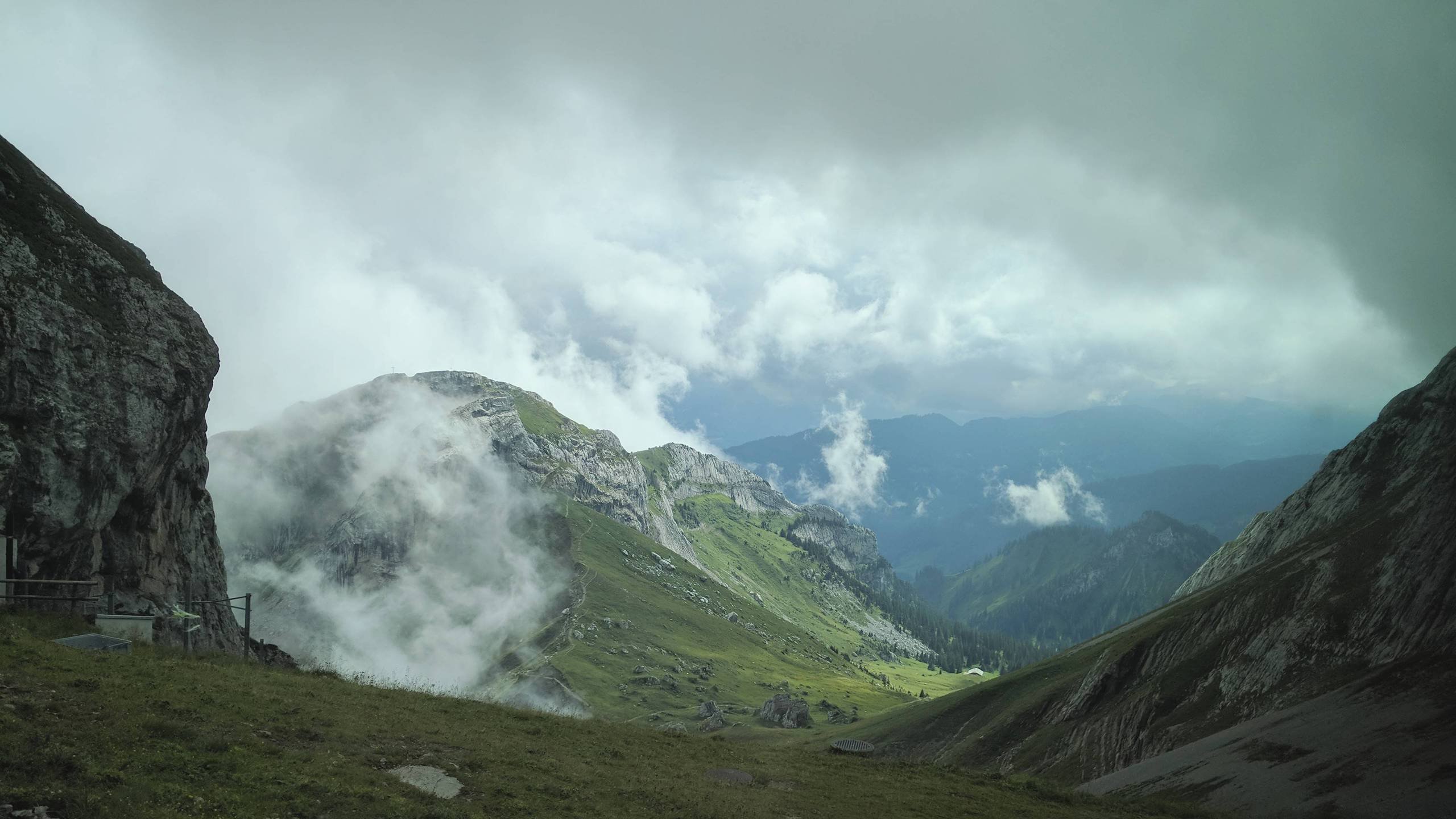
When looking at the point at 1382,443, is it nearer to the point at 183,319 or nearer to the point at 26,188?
the point at 183,319

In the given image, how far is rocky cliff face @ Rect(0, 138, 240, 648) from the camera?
43.7m

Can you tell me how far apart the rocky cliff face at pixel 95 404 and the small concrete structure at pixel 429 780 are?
107 feet

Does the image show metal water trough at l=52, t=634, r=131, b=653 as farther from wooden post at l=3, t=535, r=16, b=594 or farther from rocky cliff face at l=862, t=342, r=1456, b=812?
rocky cliff face at l=862, t=342, r=1456, b=812

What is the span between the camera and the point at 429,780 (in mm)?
23812

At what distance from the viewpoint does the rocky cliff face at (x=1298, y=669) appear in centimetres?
5300

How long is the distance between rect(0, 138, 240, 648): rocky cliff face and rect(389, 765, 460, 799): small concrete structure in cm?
3265

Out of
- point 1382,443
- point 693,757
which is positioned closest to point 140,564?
point 693,757

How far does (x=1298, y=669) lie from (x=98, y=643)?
294 feet

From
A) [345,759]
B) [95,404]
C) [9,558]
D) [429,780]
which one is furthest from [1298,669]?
[95,404]

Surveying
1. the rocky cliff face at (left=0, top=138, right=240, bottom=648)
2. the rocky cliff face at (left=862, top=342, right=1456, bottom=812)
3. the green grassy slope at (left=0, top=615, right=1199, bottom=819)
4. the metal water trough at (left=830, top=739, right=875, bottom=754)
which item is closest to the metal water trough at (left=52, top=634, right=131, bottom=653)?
the green grassy slope at (left=0, top=615, right=1199, bottom=819)

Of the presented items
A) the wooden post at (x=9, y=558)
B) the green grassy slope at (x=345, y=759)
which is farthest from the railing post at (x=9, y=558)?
the green grassy slope at (x=345, y=759)

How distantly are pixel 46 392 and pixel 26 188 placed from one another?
1604 centimetres

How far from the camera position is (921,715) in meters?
117

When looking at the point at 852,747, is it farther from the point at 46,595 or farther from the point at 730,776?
the point at 46,595
